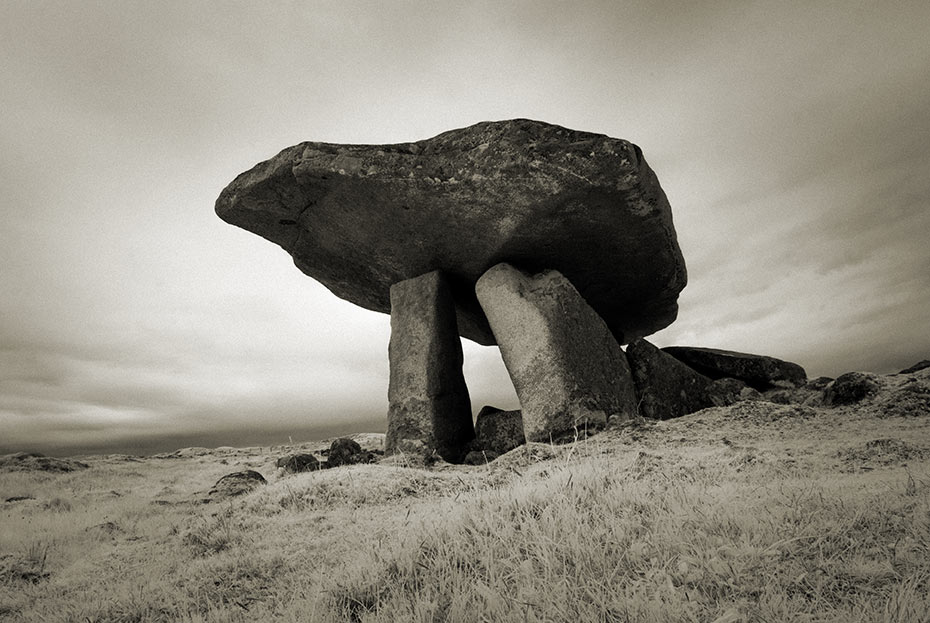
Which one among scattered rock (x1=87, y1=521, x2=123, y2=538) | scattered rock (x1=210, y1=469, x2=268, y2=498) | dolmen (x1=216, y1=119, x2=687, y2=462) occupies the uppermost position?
dolmen (x1=216, y1=119, x2=687, y2=462)

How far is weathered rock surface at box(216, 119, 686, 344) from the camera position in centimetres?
695

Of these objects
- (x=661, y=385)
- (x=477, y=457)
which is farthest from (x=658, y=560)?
(x=661, y=385)

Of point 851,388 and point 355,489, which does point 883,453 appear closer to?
point 851,388

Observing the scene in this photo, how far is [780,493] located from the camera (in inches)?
119

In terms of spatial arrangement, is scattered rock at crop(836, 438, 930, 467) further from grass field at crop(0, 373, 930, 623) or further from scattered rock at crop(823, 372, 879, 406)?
scattered rock at crop(823, 372, 879, 406)

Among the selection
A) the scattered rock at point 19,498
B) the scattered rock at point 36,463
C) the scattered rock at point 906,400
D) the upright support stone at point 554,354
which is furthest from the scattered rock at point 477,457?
the scattered rock at point 36,463

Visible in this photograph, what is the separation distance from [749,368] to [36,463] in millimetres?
17338

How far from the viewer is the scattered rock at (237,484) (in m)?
7.13

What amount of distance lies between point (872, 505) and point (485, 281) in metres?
6.04

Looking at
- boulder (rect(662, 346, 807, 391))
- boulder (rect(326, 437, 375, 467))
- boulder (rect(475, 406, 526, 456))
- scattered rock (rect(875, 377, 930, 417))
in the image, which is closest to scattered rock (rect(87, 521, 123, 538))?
boulder (rect(326, 437, 375, 467))

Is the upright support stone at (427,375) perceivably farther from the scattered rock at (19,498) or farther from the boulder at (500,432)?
the scattered rock at (19,498)

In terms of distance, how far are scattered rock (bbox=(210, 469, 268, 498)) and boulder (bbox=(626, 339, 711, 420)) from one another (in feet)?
18.4

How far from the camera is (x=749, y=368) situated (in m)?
10.2

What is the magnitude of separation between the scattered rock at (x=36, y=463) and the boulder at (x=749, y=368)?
Answer: 1562 centimetres
